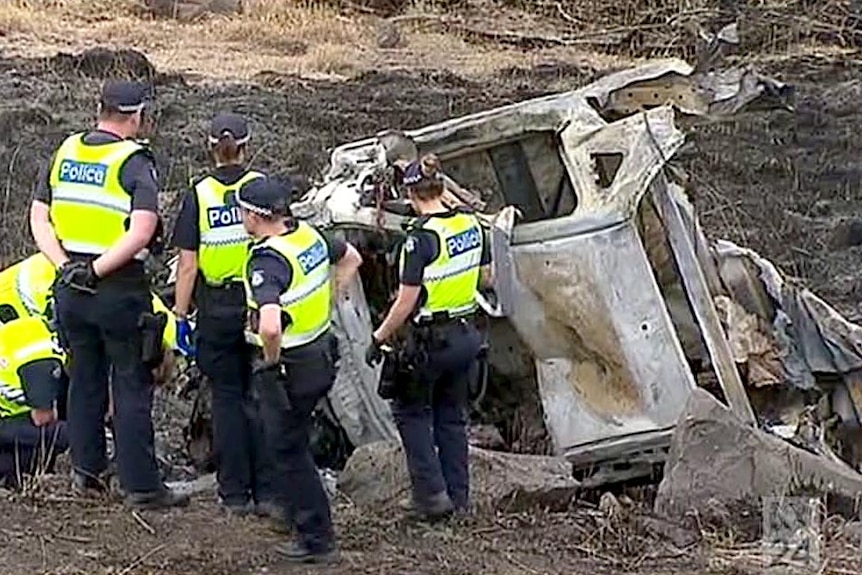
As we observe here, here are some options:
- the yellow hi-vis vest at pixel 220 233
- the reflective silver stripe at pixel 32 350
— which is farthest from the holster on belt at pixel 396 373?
the reflective silver stripe at pixel 32 350

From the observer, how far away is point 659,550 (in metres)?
7.28

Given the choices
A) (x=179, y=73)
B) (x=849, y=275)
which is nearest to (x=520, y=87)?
(x=179, y=73)

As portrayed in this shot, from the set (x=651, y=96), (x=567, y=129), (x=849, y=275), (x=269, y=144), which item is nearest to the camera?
(x=567, y=129)

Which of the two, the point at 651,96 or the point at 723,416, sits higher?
the point at 651,96

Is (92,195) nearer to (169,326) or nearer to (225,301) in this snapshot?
(225,301)

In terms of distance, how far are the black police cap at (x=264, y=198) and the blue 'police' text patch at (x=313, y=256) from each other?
138 millimetres

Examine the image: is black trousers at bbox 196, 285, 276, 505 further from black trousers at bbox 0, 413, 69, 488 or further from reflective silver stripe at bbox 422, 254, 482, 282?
black trousers at bbox 0, 413, 69, 488

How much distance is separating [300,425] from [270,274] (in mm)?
521

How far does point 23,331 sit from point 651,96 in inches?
124

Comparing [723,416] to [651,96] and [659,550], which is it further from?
[651,96]

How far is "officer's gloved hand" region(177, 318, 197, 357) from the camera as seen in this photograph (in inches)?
309

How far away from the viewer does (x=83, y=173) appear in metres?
7.11

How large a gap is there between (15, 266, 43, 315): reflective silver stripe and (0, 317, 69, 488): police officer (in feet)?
0.36

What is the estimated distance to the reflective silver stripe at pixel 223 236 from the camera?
7219mm
